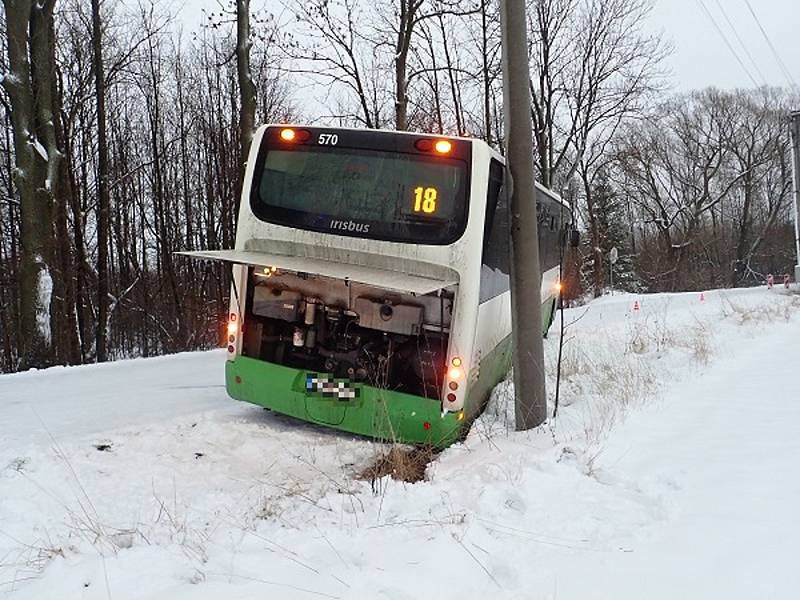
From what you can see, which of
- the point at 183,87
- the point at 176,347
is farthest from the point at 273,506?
the point at 183,87

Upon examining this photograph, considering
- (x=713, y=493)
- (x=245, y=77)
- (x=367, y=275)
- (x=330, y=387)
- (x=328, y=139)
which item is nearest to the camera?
(x=713, y=493)

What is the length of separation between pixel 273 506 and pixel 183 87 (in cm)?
2665

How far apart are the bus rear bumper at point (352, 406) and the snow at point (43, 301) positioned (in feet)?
→ 25.7

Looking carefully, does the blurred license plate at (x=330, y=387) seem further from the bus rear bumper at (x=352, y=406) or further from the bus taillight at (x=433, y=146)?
the bus taillight at (x=433, y=146)

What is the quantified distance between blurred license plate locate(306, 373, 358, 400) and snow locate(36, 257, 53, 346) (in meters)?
8.59

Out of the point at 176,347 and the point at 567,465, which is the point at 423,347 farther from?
the point at 176,347

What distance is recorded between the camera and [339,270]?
5984mm

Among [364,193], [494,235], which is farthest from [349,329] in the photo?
[494,235]

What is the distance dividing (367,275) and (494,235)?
166 cm

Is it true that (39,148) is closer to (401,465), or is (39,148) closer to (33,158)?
(33,158)

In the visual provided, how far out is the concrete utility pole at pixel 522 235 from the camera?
21.0 feet

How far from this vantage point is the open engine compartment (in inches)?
247

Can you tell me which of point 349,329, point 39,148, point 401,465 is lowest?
point 401,465

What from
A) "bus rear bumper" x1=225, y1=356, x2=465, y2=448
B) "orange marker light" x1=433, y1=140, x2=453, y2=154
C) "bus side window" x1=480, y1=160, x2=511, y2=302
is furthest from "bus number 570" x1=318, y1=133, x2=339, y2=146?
"bus rear bumper" x1=225, y1=356, x2=465, y2=448
